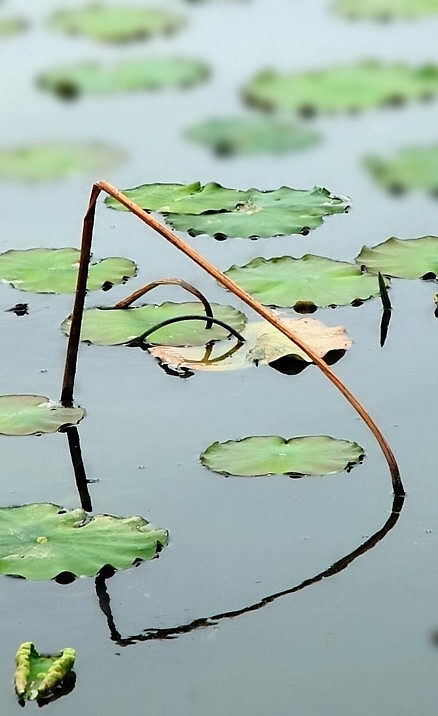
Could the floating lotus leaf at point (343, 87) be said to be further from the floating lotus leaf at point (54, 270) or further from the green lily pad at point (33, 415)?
the green lily pad at point (33, 415)

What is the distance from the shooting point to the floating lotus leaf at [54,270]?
115 inches

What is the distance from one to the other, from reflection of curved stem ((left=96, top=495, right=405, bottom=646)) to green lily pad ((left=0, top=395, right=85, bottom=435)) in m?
0.47

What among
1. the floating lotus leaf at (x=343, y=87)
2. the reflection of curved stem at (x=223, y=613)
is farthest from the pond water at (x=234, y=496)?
the floating lotus leaf at (x=343, y=87)

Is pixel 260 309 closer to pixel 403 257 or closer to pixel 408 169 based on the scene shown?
pixel 403 257

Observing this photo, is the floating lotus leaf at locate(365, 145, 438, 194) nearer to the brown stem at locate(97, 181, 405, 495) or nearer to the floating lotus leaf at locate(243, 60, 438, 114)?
the floating lotus leaf at locate(243, 60, 438, 114)

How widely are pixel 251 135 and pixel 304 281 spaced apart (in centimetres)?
111

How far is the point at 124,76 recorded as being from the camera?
4.44m

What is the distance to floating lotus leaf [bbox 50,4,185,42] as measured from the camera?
5074mm

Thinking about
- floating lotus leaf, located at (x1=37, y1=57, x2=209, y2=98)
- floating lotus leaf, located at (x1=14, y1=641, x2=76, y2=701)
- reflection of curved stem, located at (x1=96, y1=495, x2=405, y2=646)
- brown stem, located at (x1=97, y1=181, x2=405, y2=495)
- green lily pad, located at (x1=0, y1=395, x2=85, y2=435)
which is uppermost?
brown stem, located at (x1=97, y1=181, x2=405, y2=495)

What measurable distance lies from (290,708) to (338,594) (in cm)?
25

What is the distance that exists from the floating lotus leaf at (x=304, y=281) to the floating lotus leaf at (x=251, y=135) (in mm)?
887

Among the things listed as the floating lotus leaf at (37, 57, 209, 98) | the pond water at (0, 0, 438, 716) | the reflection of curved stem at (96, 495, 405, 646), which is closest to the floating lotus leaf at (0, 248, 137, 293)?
the pond water at (0, 0, 438, 716)

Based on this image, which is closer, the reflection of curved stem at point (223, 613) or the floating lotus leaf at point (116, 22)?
the reflection of curved stem at point (223, 613)

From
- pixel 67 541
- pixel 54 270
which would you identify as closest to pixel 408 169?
pixel 54 270
